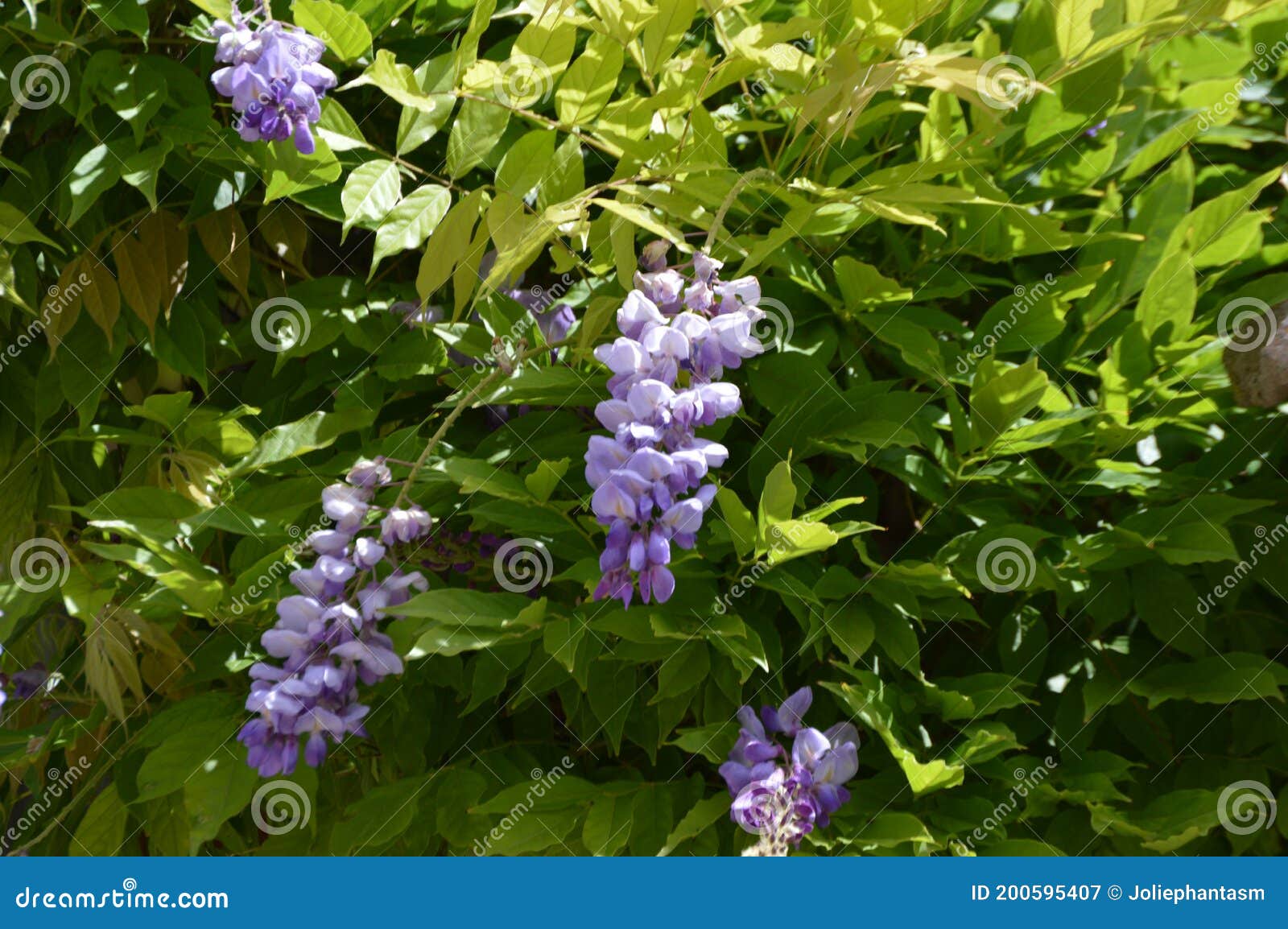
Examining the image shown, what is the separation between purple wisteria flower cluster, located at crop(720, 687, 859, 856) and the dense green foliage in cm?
4

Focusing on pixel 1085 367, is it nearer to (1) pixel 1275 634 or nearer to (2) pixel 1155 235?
(2) pixel 1155 235

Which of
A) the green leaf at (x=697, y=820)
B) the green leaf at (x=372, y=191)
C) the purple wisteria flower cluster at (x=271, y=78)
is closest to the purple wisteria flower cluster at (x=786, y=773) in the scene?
the green leaf at (x=697, y=820)

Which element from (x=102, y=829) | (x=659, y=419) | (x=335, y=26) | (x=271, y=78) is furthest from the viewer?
(x=102, y=829)

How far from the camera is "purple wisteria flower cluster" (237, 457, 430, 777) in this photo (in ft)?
3.73

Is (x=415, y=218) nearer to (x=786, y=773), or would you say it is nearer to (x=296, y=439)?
(x=296, y=439)

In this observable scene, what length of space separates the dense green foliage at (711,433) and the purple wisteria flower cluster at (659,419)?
0.09 meters

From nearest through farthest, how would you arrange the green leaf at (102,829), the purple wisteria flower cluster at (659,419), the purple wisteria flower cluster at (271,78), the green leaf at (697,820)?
the purple wisteria flower cluster at (659,419) → the purple wisteria flower cluster at (271,78) → the green leaf at (697,820) → the green leaf at (102,829)

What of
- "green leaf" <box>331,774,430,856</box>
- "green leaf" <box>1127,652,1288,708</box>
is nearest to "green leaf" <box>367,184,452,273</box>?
"green leaf" <box>331,774,430,856</box>

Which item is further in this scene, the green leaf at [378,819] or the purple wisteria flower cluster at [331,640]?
the green leaf at [378,819]

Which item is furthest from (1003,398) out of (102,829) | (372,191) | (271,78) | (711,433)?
(102,829)

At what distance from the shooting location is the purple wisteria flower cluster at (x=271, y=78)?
1120 mm

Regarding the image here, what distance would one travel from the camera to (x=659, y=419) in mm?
985

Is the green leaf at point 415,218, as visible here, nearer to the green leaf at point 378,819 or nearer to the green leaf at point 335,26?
the green leaf at point 335,26

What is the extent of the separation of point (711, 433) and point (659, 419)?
303 millimetres
